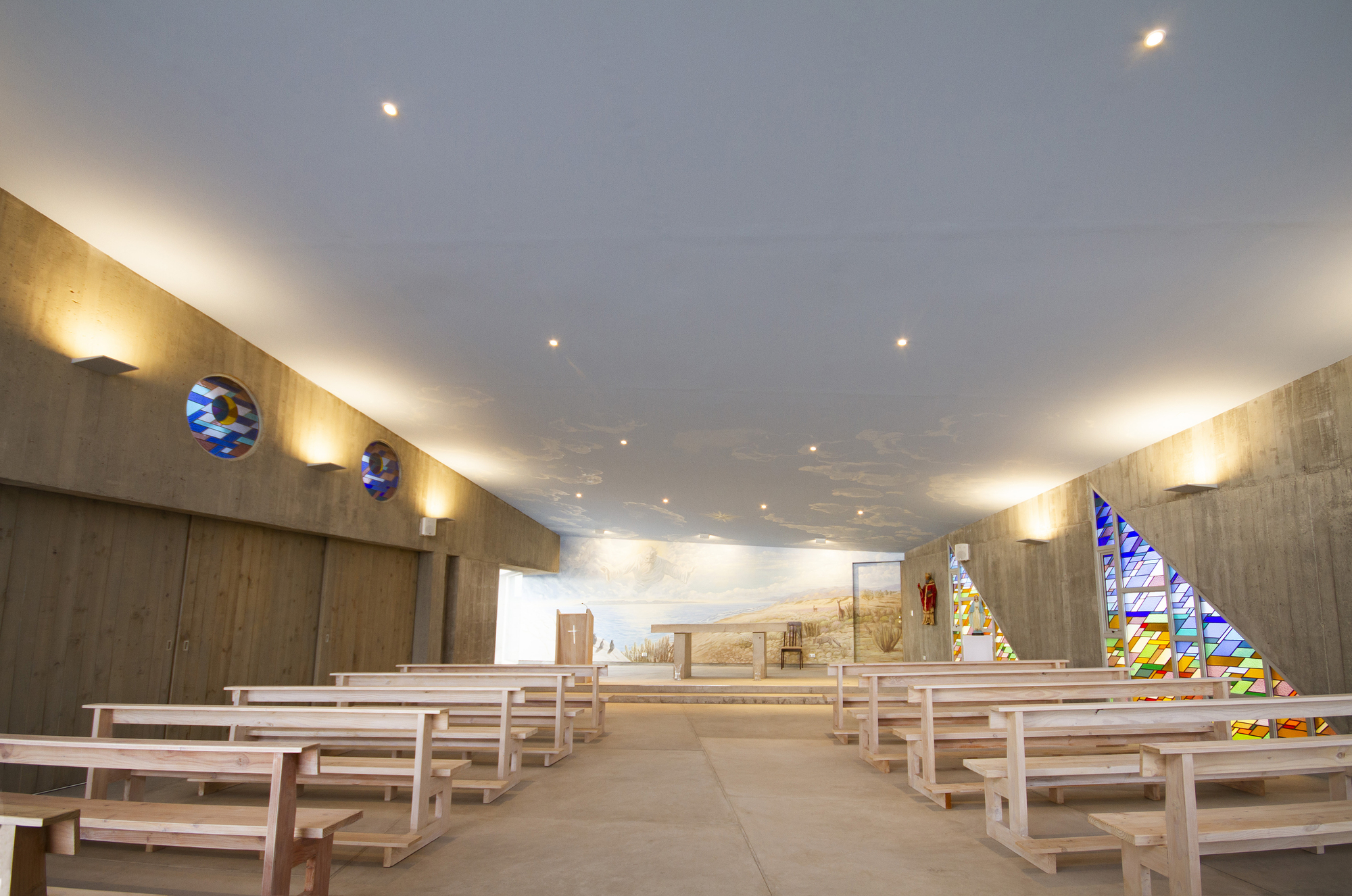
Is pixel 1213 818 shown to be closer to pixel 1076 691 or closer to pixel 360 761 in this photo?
pixel 1076 691

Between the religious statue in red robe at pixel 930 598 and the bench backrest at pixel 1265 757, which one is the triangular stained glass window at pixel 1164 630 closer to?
the bench backrest at pixel 1265 757

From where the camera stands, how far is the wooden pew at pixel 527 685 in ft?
18.3

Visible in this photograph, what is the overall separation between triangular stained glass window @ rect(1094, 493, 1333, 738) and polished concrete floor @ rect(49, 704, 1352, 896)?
899mm

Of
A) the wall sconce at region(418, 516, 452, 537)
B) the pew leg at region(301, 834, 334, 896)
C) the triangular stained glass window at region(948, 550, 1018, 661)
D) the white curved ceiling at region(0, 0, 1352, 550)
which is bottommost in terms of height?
the pew leg at region(301, 834, 334, 896)

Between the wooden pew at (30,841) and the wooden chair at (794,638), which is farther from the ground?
the wooden pew at (30,841)

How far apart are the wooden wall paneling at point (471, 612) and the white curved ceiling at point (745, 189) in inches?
192

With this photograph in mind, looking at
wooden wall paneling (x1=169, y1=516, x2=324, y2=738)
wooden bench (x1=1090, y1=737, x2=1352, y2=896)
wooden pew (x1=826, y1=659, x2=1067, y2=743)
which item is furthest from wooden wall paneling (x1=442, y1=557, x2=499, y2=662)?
wooden bench (x1=1090, y1=737, x2=1352, y2=896)

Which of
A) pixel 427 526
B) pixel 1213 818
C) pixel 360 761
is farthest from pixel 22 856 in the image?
pixel 427 526

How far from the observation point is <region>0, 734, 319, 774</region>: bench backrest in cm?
261

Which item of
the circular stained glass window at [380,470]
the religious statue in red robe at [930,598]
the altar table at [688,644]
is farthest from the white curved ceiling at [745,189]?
the religious statue in red robe at [930,598]

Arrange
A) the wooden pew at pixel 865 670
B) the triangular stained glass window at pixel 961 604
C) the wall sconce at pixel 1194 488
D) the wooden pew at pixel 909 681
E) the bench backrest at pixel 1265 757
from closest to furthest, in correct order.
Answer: the bench backrest at pixel 1265 757, the wooden pew at pixel 909 681, the wall sconce at pixel 1194 488, the wooden pew at pixel 865 670, the triangular stained glass window at pixel 961 604

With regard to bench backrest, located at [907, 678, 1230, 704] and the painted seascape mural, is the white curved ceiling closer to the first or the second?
bench backrest, located at [907, 678, 1230, 704]

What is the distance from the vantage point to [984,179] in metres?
3.61

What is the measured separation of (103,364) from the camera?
4984 millimetres
